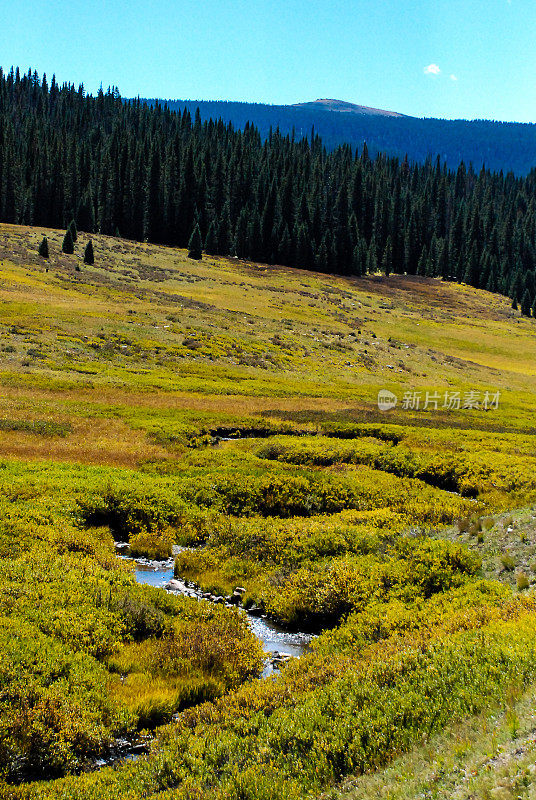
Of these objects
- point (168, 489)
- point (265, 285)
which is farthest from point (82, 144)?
point (168, 489)

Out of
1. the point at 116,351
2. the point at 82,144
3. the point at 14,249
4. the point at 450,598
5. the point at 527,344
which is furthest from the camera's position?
the point at 82,144

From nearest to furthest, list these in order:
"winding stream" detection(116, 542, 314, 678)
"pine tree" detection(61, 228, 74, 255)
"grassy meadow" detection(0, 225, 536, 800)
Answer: "grassy meadow" detection(0, 225, 536, 800), "winding stream" detection(116, 542, 314, 678), "pine tree" detection(61, 228, 74, 255)

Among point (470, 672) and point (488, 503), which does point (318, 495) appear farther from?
point (470, 672)

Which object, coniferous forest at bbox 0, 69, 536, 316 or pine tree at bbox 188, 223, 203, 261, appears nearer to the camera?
pine tree at bbox 188, 223, 203, 261

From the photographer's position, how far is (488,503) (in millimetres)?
22047

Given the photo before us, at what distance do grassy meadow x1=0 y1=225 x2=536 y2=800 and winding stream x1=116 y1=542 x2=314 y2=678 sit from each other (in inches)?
11.9

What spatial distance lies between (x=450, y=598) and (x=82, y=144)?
16024 centimetres

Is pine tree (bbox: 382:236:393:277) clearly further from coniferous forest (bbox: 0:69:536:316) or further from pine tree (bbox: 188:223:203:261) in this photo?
pine tree (bbox: 188:223:203:261)

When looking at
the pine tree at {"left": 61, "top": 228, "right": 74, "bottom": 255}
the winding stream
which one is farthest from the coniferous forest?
the winding stream

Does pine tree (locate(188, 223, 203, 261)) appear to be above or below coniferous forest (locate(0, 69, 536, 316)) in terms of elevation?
below

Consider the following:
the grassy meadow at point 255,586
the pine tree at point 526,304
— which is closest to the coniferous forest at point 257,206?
the pine tree at point 526,304

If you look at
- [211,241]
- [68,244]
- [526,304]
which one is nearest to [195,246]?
[211,241]

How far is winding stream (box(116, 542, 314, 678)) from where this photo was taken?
1177cm

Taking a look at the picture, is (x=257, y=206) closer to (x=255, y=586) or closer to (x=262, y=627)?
(x=255, y=586)
